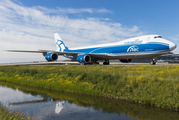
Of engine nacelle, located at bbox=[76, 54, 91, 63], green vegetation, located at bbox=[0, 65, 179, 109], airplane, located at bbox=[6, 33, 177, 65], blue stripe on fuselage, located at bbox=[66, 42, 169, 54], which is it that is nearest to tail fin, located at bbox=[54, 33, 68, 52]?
airplane, located at bbox=[6, 33, 177, 65]

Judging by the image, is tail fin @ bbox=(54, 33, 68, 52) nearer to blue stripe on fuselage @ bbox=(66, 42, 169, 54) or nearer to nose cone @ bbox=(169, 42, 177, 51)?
blue stripe on fuselage @ bbox=(66, 42, 169, 54)

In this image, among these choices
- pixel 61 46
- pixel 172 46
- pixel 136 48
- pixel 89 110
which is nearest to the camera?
pixel 89 110

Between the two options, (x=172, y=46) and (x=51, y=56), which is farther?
(x=51, y=56)

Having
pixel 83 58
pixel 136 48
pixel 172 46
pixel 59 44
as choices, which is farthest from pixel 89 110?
pixel 59 44

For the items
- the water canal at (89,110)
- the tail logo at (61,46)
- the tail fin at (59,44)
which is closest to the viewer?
the water canal at (89,110)

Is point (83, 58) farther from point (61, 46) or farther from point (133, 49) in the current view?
point (61, 46)

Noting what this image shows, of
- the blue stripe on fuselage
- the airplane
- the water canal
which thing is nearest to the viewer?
the water canal

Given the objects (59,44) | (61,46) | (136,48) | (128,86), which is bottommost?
(128,86)

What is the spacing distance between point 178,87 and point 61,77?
41.0ft

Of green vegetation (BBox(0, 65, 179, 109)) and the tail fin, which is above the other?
the tail fin

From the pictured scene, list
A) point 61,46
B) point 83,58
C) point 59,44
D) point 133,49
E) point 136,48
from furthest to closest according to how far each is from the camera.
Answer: point 59,44 < point 61,46 < point 83,58 < point 133,49 < point 136,48

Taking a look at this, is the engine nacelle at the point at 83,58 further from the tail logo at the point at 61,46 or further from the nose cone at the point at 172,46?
the nose cone at the point at 172,46

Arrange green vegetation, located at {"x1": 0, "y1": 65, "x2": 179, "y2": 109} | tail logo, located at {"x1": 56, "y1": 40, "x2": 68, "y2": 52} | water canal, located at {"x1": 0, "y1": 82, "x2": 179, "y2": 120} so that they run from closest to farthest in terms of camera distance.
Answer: water canal, located at {"x1": 0, "y1": 82, "x2": 179, "y2": 120}, green vegetation, located at {"x1": 0, "y1": 65, "x2": 179, "y2": 109}, tail logo, located at {"x1": 56, "y1": 40, "x2": 68, "y2": 52}

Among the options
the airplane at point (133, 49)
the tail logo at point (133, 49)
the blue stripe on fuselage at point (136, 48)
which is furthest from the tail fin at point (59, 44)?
the tail logo at point (133, 49)
